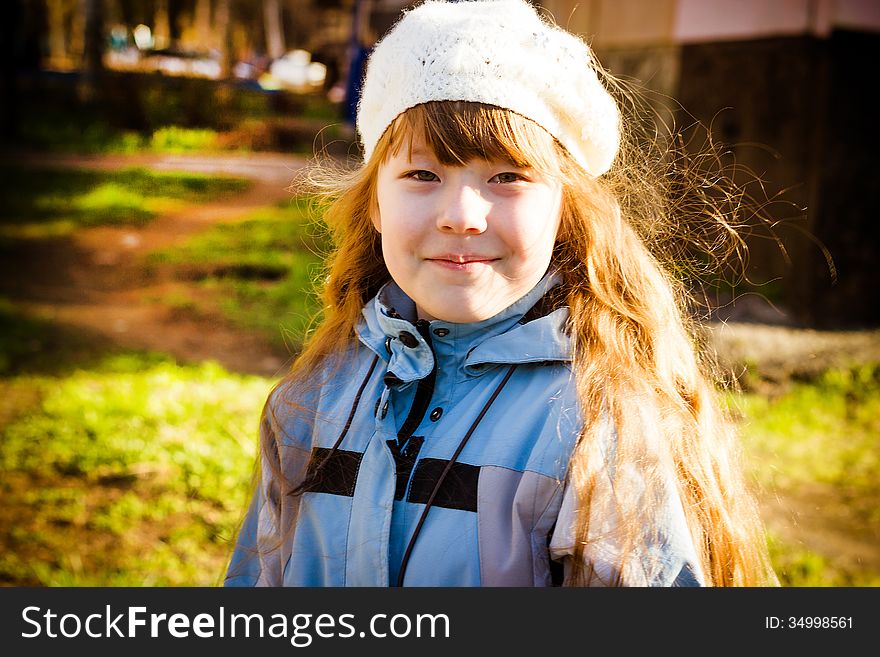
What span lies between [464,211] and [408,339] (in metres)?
0.27

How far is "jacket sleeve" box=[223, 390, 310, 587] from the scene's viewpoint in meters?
1.59

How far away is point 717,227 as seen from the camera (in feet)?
6.03

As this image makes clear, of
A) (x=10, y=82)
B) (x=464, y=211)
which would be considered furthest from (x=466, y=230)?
(x=10, y=82)

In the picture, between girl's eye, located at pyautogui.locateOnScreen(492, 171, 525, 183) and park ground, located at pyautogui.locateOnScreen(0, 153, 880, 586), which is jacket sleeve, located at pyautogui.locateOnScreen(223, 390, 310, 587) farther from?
park ground, located at pyautogui.locateOnScreen(0, 153, 880, 586)

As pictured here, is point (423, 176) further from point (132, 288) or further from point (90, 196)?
point (90, 196)

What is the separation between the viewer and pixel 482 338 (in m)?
1.48

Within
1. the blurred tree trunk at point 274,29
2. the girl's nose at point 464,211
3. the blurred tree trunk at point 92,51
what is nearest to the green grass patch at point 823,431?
the girl's nose at point 464,211

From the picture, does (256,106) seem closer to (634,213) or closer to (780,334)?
(780,334)

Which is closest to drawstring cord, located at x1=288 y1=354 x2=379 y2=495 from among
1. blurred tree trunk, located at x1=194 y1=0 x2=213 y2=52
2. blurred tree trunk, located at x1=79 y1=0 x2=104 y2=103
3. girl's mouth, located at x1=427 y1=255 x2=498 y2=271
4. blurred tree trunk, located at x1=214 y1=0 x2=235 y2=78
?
girl's mouth, located at x1=427 y1=255 x2=498 y2=271

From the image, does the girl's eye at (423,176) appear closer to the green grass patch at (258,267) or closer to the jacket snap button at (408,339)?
the jacket snap button at (408,339)

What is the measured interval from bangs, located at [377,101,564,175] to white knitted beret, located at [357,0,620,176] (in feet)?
0.05

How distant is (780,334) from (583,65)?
4.15 m

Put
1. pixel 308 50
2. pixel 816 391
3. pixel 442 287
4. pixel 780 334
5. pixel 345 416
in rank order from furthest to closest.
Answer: pixel 308 50
pixel 780 334
pixel 816 391
pixel 345 416
pixel 442 287
